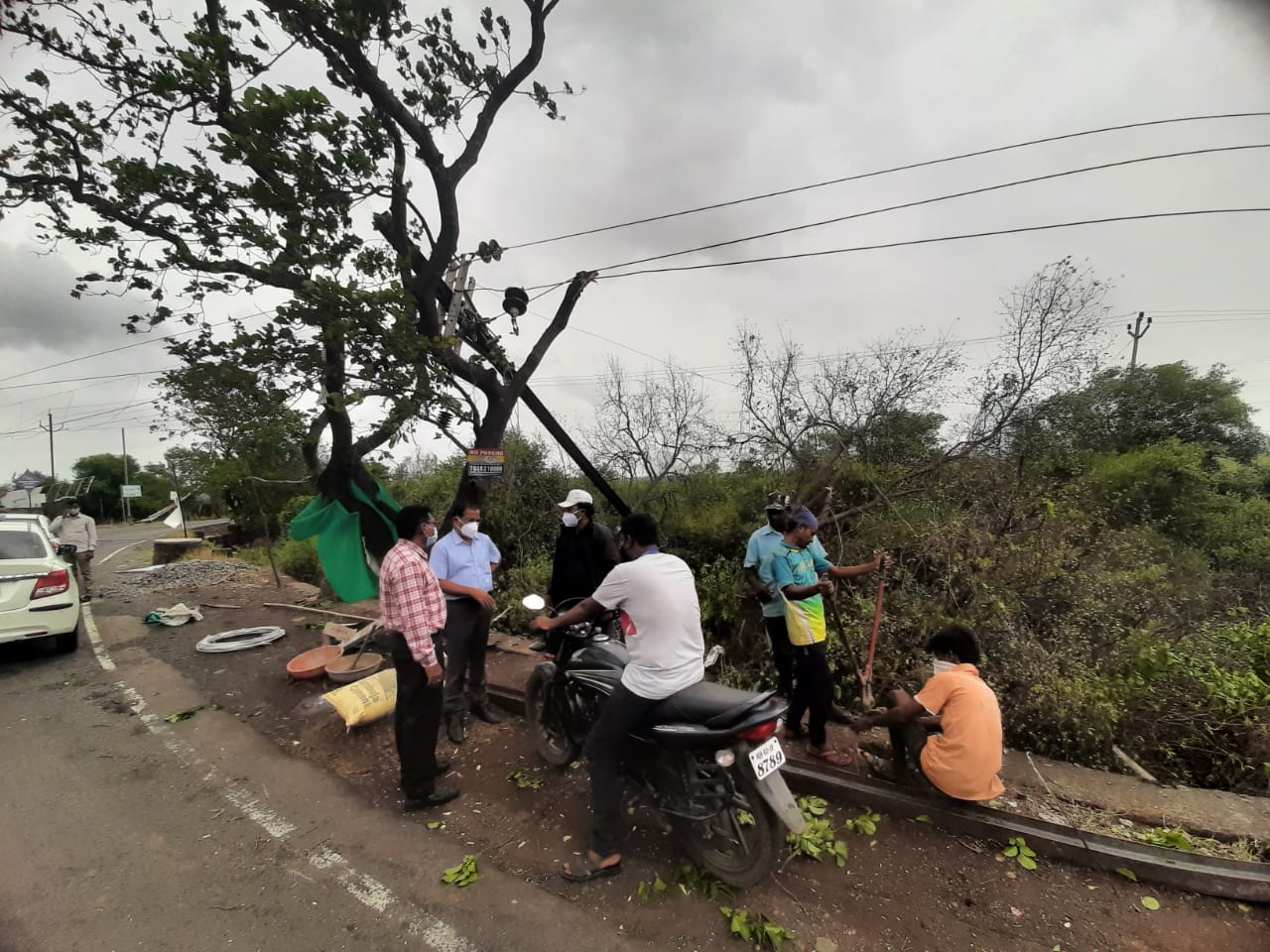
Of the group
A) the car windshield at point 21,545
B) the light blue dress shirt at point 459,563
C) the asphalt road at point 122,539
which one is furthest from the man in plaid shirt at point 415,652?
the asphalt road at point 122,539

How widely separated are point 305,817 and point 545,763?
1503 millimetres

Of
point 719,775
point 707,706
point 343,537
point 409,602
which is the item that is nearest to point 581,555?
point 409,602

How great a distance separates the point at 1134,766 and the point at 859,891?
2.24 metres

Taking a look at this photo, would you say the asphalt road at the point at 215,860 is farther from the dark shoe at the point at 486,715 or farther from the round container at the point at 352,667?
the dark shoe at the point at 486,715

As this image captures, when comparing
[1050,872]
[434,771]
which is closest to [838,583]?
[1050,872]

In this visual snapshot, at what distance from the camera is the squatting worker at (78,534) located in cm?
915

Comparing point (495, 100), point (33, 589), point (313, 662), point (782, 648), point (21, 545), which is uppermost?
point (495, 100)

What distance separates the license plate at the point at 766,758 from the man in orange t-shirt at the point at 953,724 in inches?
31.1

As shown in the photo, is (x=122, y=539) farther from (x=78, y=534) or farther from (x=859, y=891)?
(x=859, y=891)

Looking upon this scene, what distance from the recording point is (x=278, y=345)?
5340 mm

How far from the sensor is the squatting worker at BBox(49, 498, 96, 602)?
9148 mm

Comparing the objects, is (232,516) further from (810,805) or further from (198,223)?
(810,805)

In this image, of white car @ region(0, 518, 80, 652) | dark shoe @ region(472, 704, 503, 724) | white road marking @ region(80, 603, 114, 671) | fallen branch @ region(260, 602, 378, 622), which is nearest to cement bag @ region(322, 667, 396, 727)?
dark shoe @ region(472, 704, 503, 724)

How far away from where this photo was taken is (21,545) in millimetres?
6191
